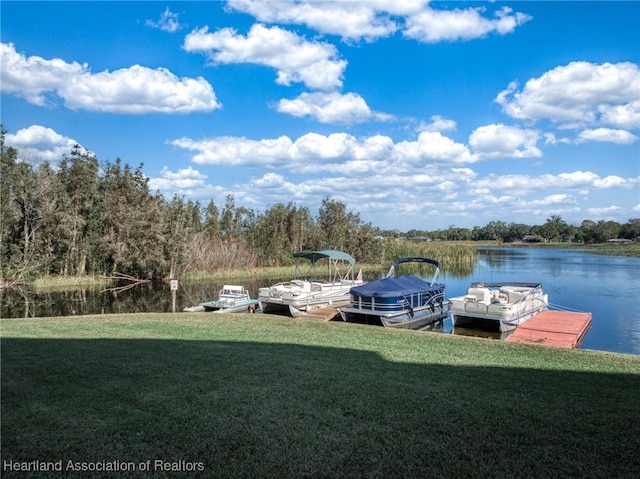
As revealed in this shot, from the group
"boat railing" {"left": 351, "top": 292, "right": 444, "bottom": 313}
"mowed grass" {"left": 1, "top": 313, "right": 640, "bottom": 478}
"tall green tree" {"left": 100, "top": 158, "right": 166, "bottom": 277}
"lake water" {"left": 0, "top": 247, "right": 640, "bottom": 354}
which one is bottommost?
"lake water" {"left": 0, "top": 247, "right": 640, "bottom": 354}

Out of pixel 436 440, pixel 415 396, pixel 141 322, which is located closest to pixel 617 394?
pixel 415 396

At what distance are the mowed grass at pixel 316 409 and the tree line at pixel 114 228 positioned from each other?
20.2m

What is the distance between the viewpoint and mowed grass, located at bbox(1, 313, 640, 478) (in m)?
4.17

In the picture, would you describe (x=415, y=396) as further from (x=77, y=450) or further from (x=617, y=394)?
(x=77, y=450)

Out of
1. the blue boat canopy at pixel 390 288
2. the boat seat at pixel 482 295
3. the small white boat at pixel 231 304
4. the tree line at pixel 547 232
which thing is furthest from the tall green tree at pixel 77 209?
the tree line at pixel 547 232

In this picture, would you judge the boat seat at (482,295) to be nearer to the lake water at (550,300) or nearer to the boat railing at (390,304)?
the lake water at (550,300)

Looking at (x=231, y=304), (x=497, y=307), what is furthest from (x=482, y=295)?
(x=231, y=304)

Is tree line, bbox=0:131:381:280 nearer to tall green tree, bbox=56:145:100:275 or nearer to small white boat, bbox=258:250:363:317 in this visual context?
tall green tree, bbox=56:145:100:275

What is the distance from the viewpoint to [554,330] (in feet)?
48.8

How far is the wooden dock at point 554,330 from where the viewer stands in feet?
43.2

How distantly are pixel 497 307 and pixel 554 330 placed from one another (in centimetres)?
232

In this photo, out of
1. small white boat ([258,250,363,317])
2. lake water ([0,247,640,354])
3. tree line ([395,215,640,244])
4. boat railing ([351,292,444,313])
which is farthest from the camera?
tree line ([395,215,640,244])

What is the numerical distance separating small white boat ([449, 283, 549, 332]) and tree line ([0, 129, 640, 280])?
1112cm

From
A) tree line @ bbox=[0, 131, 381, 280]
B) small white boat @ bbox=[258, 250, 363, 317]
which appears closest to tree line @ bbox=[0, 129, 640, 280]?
tree line @ bbox=[0, 131, 381, 280]
